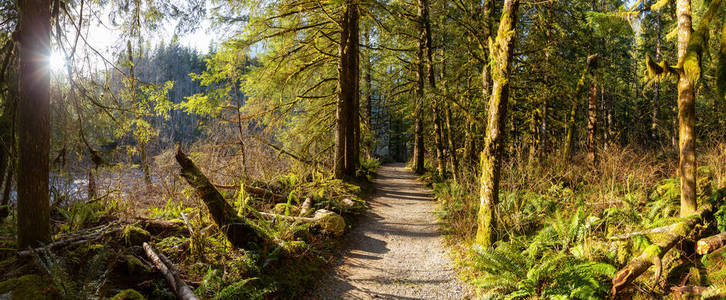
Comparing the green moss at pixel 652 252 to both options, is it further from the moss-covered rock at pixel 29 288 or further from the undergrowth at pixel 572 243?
the moss-covered rock at pixel 29 288

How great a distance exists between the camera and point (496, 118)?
194 inches

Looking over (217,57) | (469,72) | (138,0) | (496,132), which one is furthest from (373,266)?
(469,72)

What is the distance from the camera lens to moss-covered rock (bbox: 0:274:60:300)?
2.50 meters

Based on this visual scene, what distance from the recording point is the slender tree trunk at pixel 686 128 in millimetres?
4699

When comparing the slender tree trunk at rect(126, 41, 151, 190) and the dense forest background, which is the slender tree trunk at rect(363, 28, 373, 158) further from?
the slender tree trunk at rect(126, 41, 151, 190)

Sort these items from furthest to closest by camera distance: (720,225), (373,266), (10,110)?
(373,266)
(720,225)
(10,110)

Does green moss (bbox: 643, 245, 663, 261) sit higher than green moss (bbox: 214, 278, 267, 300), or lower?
higher

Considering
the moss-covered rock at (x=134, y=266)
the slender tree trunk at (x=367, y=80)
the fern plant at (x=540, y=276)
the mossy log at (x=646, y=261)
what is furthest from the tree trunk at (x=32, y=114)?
the slender tree trunk at (x=367, y=80)

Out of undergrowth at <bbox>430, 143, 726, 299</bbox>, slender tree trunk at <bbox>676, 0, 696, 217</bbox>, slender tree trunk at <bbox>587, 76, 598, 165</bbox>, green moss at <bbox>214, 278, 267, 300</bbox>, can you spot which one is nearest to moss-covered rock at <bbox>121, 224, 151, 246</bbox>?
green moss at <bbox>214, 278, 267, 300</bbox>

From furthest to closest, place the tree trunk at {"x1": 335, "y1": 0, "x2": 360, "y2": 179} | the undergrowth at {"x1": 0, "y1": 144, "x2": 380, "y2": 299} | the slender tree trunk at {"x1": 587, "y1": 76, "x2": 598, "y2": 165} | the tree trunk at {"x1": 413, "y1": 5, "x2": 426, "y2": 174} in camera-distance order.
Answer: the tree trunk at {"x1": 413, "y1": 5, "x2": 426, "y2": 174}
the slender tree trunk at {"x1": 587, "y1": 76, "x2": 598, "y2": 165}
the tree trunk at {"x1": 335, "y1": 0, "x2": 360, "y2": 179}
the undergrowth at {"x1": 0, "y1": 144, "x2": 380, "y2": 299}

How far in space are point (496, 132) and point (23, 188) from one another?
595 centimetres

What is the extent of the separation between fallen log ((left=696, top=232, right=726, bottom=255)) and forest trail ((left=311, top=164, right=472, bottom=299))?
3.07 m

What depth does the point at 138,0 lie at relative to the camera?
4746mm

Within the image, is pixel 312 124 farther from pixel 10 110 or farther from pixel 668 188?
pixel 668 188
